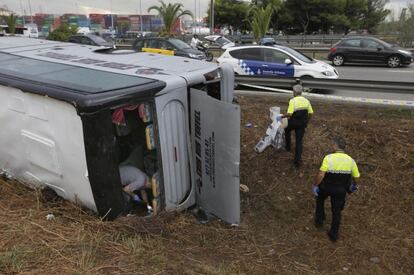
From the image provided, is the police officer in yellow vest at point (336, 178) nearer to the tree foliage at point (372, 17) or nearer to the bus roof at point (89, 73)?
the bus roof at point (89, 73)

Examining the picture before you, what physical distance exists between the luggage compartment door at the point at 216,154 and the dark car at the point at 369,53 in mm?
17147

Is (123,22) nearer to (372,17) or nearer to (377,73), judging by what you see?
(372,17)

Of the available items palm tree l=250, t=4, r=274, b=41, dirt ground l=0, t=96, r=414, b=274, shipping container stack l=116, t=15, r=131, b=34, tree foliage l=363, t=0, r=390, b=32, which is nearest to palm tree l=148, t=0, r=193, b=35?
palm tree l=250, t=4, r=274, b=41

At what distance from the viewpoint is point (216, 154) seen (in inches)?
186

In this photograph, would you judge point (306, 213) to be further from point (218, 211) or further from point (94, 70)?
point (94, 70)

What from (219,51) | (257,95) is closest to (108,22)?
(219,51)

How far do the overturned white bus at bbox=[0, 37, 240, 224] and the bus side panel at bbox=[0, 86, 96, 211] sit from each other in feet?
0.04

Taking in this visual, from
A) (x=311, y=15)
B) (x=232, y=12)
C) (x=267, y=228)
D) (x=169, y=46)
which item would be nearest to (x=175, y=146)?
(x=267, y=228)

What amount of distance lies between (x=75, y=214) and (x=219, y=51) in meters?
25.1

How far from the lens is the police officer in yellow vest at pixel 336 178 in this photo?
4844 mm

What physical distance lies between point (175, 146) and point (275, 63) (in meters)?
8.70

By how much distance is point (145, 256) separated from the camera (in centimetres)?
363

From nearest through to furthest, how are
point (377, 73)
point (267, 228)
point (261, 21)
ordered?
point (267, 228), point (377, 73), point (261, 21)

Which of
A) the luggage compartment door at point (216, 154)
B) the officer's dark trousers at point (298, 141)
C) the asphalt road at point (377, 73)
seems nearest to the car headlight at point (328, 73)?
the asphalt road at point (377, 73)
